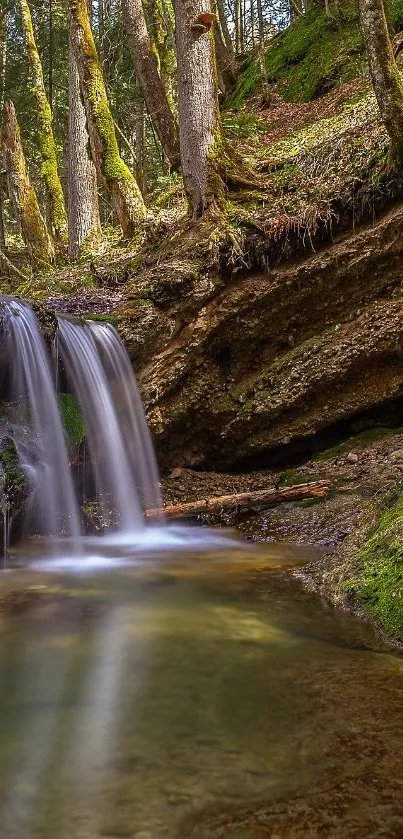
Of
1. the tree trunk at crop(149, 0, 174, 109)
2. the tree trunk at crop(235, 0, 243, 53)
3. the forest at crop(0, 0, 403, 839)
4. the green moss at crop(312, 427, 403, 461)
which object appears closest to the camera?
the forest at crop(0, 0, 403, 839)

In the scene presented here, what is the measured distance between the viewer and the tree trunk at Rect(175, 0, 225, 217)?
8.87 m

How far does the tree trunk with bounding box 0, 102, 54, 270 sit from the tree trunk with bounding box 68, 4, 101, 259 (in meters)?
0.74

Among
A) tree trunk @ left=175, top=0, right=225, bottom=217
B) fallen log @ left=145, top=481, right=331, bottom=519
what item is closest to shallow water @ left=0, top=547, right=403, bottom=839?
fallen log @ left=145, top=481, right=331, bottom=519

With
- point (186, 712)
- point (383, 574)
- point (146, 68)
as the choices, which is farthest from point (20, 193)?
point (186, 712)

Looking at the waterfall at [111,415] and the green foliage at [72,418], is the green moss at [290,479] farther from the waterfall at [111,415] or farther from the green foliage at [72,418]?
the green foliage at [72,418]

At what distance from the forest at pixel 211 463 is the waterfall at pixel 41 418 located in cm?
3

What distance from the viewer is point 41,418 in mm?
7238

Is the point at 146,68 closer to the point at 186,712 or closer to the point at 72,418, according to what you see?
the point at 72,418

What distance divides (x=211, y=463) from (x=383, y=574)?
5.22 meters

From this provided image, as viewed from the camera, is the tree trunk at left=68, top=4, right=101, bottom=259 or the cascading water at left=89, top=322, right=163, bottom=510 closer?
the cascading water at left=89, top=322, right=163, bottom=510

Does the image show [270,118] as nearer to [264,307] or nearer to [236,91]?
[236,91]

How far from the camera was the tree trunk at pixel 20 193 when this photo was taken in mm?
13047

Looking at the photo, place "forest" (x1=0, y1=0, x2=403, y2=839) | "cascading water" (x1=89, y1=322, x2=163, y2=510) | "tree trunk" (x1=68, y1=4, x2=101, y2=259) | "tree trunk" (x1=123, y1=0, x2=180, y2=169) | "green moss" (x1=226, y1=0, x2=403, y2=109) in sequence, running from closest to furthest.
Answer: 1. "forest" (x1=0, y1=0, x2=403, y2=839)
2. "cascading water" (x1=89, y1=322, x2=163, y2=510)
3. "tree trunk" (x1=123, y1=0, x2=180, y2=169)
4. "green moss" (x1=226, y1=0, x2=403, y2=109)
5. "tree trunk" (x1=68, y1=4, x2=101, y2=259)

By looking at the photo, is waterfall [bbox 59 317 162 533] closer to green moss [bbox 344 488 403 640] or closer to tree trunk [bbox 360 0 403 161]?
green moss [bbox 344 488 403 640]
